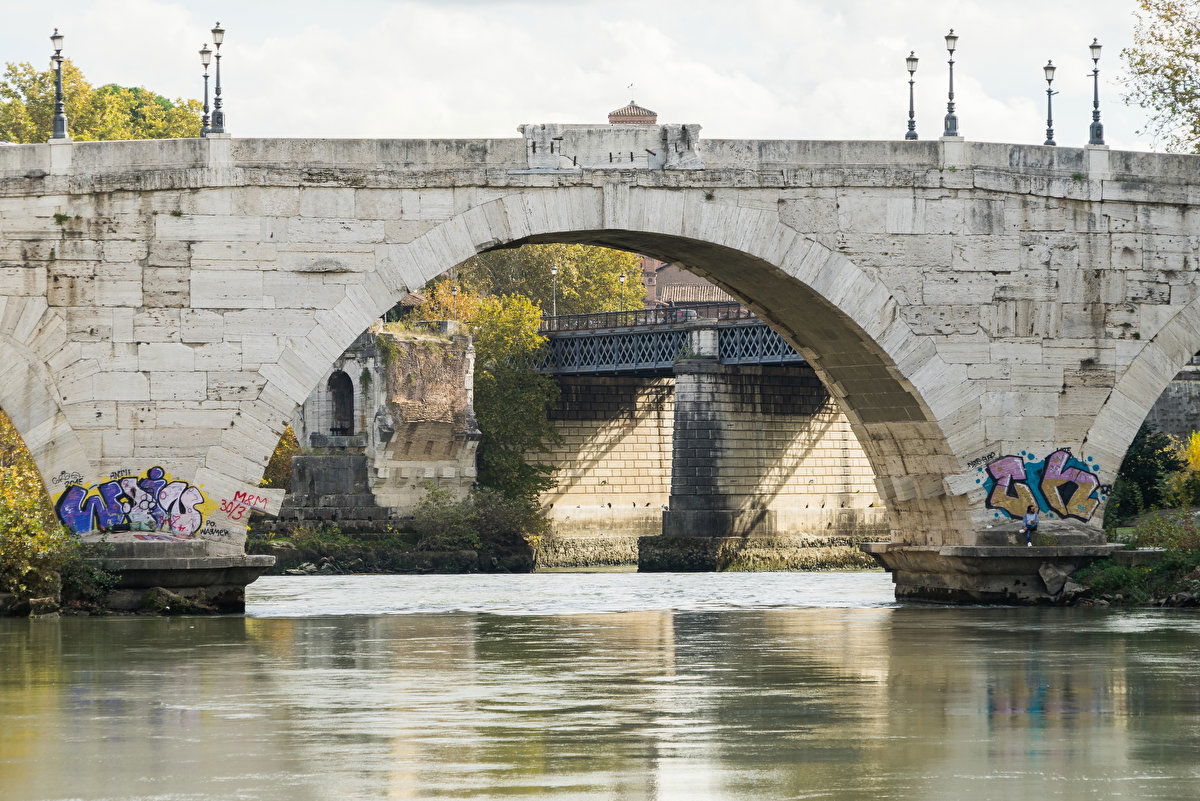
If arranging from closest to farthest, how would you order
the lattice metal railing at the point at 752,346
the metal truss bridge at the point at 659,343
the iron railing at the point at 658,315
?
the lattice metal railing at the point at 752,346
the metal truss bridge at the point at 659,343
the iron railing at the point at 658,315

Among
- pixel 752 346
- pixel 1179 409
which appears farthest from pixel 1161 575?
pixel 752 346

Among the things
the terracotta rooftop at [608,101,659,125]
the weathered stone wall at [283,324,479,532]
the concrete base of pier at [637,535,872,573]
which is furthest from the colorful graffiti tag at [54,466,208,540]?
the terracotta rooftop at [608,101,659,125]

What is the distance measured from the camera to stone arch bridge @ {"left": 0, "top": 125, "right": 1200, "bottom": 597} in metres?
23.0

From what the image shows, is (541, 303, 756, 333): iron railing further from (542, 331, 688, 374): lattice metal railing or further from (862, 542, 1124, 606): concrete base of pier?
(862, 542, 1124, 606): concrete base of pier

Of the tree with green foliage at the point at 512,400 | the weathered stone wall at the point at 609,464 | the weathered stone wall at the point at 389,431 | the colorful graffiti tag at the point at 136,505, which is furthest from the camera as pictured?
the weathered stone wall at the point at 609,464

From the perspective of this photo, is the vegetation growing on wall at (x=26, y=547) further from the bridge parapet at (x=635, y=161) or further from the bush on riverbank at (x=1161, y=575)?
the bush on riverbank at (x=1161, y=575)

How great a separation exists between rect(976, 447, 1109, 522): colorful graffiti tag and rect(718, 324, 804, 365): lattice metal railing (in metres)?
30.3

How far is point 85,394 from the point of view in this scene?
23.0m

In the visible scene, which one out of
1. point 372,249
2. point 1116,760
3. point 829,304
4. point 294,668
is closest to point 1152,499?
point 829,304

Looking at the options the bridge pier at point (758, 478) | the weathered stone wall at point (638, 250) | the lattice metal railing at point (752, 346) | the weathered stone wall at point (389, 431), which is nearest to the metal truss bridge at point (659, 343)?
the lattice metal railing at point (752, 346)

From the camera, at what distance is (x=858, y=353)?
26.0m

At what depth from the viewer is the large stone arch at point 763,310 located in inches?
920

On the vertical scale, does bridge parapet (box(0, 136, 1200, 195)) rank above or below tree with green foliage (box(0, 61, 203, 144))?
below

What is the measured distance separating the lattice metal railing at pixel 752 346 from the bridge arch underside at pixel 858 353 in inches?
1105
